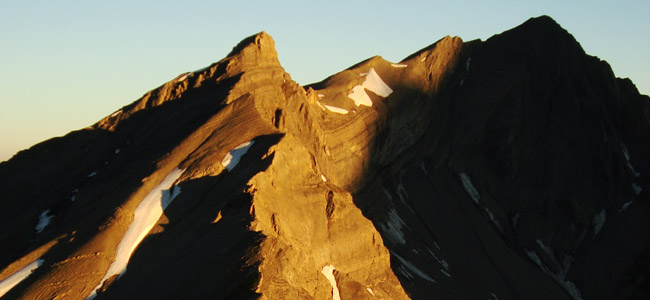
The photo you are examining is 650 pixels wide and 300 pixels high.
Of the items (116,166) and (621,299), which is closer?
(116,166)

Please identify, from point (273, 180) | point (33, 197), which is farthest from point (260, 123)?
point (33, 197)

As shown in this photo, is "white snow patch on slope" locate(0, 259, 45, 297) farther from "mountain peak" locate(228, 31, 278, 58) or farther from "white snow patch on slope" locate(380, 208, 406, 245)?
"white snow patch on slope" locate(380, 208, 406, 245)

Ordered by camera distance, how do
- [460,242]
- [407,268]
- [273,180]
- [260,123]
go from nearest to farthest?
1. [273,180]
2. [260,123]
3. [407,268]
4. [460,242]

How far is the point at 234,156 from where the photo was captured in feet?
213

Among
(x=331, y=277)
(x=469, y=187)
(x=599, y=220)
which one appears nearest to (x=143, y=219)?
(x=331, y=277)

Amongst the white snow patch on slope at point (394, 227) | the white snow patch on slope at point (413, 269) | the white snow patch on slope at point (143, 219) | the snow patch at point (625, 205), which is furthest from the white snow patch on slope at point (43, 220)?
the snow patch at point (625, 205)

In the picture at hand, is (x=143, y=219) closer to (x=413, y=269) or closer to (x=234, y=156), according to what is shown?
(x=234, y=156)

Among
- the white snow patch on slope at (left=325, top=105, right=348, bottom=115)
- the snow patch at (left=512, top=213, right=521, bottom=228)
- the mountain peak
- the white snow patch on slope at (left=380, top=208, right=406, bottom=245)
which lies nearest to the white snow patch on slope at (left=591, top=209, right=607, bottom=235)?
the snow patch at (left=512, top=213, right=521, bottom=228)

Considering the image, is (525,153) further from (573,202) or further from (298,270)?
(298,270)

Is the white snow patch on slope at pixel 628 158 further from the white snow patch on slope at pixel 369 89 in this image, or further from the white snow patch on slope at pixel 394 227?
the white snow patch on slope at pixel 394 227

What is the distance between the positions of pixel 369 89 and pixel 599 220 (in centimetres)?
2690

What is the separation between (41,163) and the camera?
75.4m

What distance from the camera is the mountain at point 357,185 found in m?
56.4

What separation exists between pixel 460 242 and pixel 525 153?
1862cm
